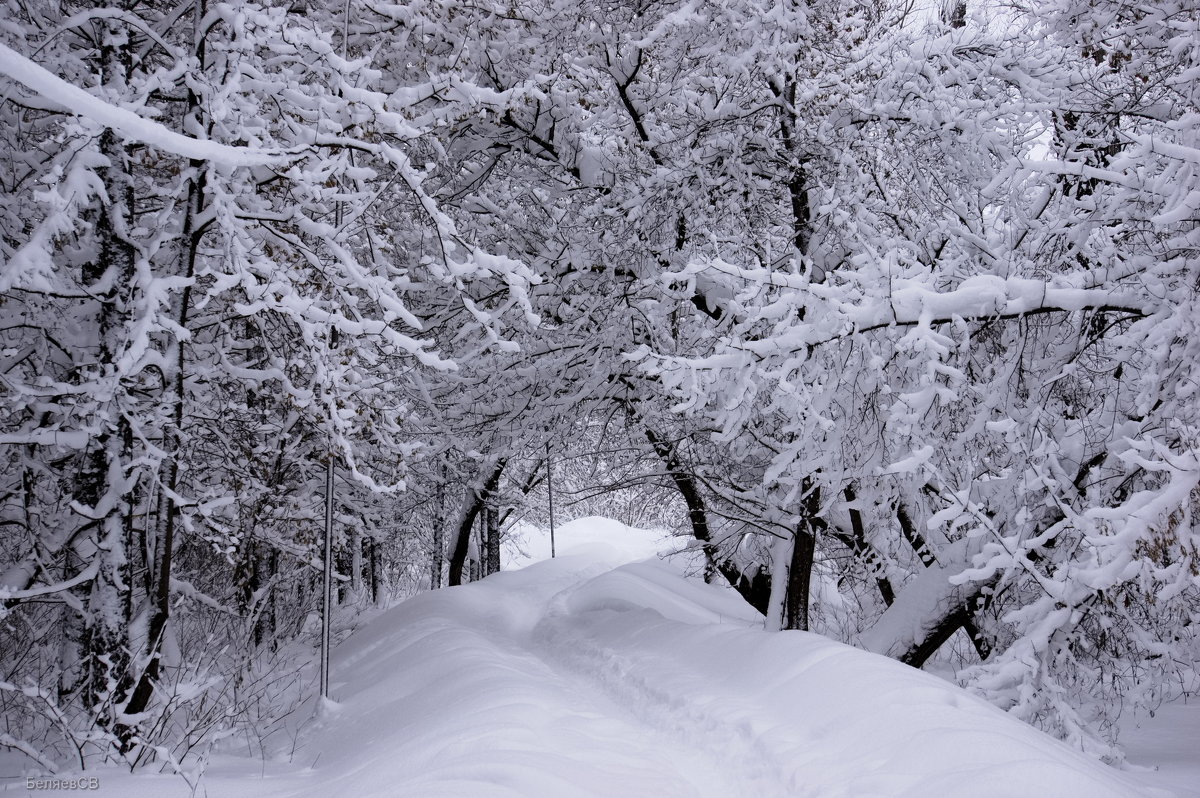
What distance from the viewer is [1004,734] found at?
13.9 feet

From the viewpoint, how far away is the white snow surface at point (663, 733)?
13.2ft

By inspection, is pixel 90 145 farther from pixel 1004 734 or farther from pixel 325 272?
pixel 1004 734

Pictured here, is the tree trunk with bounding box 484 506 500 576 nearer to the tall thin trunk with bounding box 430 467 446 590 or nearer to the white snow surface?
the tall thin trunk with bounding box 430 467 446 590

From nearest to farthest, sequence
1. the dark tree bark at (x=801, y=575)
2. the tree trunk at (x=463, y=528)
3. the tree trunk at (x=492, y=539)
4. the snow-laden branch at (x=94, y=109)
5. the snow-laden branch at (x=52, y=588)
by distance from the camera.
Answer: the snow-laden branch at (x=94, y=109)
the snow-laden branch at (x=52, y=588)
the dark tree bark at (x=801, y=575)
the tree trunk at (x=463, y=528)
the tree trunk at (x=492, y=539)

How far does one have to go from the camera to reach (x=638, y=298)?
8.67 m

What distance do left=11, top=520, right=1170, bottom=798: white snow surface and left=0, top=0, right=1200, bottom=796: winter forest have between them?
915 mm

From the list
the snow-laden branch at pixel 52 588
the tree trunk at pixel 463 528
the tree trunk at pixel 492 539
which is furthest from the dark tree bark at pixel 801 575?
the tree trunk at pixel 492 539

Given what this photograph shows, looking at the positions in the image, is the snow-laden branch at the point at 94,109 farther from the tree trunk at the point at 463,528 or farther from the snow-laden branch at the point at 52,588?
the tree trunk at the point at 463,528

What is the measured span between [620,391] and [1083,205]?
5.30 metres

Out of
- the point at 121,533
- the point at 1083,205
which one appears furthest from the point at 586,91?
the point at 121,533

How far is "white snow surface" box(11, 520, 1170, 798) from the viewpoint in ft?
13.2

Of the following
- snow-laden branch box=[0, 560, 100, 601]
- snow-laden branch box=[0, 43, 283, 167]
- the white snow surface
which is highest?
snow-laden branch box=[0, 43, 283, 167]

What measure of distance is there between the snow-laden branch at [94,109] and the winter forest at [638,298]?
1.63m

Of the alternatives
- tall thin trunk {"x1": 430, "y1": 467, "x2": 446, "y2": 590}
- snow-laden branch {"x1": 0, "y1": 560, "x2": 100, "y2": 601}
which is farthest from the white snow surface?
tall thin trunk {"x1": 430, "y1": 467, "x2": 446, "y2": 590}
